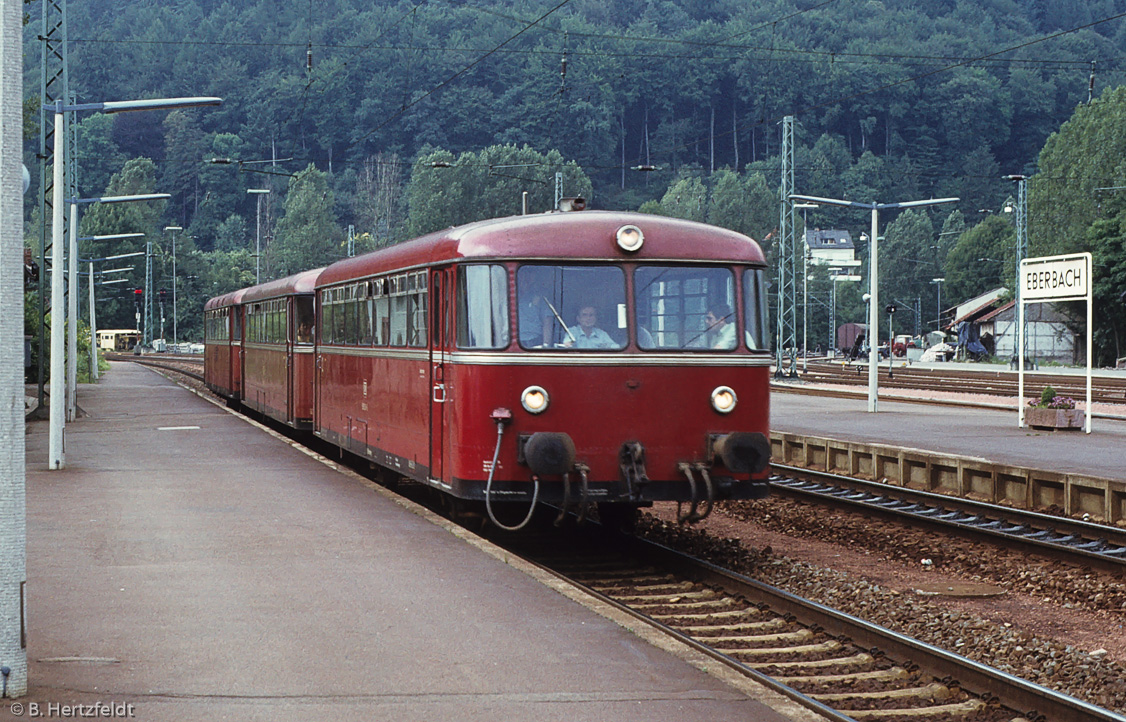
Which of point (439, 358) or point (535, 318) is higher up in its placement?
point (535, 318)

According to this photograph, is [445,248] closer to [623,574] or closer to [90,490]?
[623,574]

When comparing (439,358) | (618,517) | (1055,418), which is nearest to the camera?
(439,358)

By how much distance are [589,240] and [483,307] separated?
1.07 m

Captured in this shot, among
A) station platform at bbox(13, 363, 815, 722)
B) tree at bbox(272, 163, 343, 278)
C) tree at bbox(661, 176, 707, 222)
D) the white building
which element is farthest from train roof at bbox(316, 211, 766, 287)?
the white building

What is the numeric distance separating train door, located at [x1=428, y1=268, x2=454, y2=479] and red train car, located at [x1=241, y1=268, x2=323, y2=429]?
9.13 m

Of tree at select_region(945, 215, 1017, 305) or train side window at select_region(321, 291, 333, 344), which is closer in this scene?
train side window at select_region(321, 291, 333, 344)

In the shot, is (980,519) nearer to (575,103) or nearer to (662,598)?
(662,598)

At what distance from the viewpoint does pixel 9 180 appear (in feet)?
22.3

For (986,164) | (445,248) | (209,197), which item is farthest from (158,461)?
(209,197)

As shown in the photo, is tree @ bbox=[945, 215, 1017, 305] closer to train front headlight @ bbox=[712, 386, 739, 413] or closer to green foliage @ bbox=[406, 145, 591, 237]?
green foliage @ bbox=[406, 145, 591, 237]

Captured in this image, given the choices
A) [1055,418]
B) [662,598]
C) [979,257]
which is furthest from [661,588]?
[979,257]

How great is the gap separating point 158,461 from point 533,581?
10670 millimetres

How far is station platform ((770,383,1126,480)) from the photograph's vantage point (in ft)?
63.5

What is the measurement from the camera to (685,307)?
1212 centimetres
